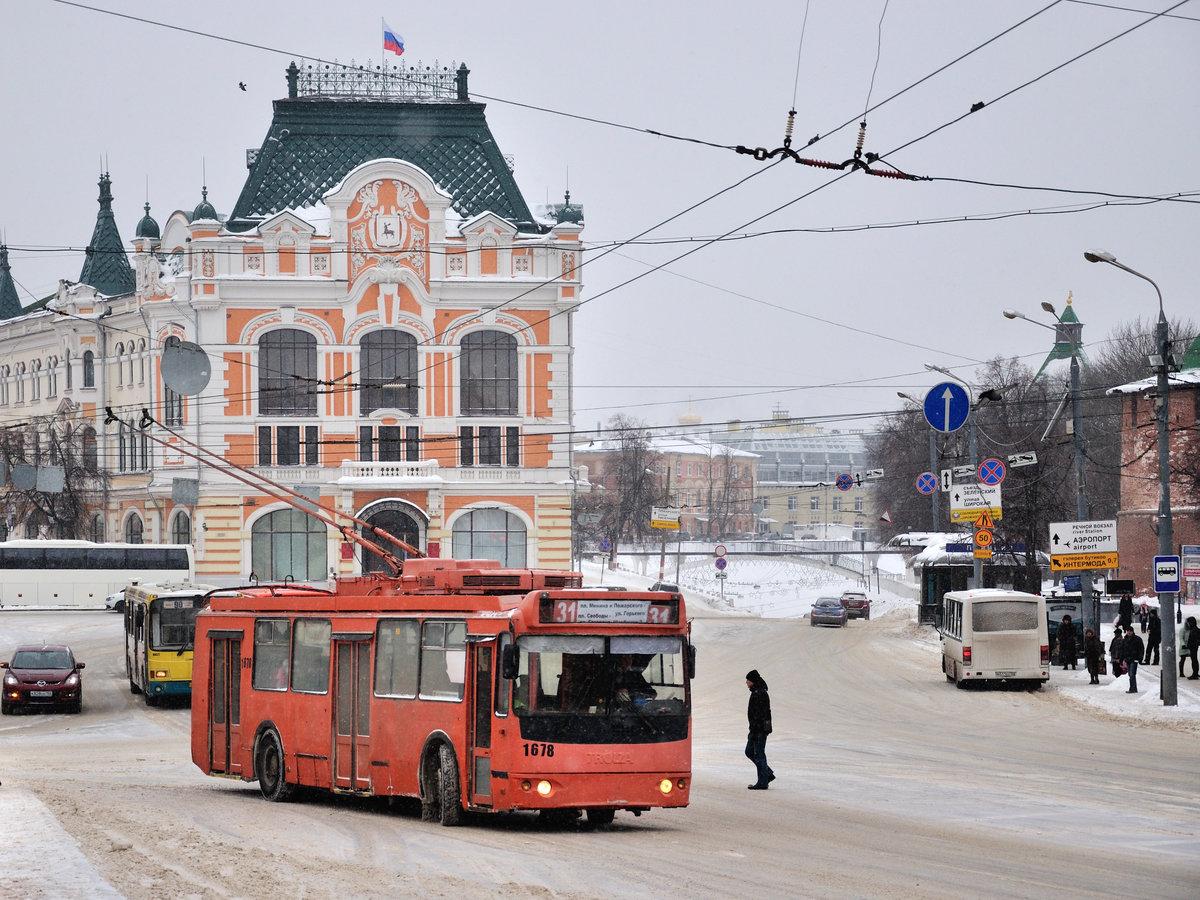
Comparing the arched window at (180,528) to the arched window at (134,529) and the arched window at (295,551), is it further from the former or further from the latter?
the arched window at (134,529)

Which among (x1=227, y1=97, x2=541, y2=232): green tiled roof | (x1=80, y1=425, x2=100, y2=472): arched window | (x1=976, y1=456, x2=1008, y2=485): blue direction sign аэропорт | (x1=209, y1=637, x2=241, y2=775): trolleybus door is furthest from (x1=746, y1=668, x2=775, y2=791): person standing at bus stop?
(x1=80, y1=425, x2=100, y2=472): arched window

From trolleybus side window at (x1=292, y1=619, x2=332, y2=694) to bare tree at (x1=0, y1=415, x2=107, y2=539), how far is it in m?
57.4

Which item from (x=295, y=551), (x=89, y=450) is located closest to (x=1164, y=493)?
(x=295, y=551)

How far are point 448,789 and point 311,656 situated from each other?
12.3ft

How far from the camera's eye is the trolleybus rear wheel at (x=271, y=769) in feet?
67.6

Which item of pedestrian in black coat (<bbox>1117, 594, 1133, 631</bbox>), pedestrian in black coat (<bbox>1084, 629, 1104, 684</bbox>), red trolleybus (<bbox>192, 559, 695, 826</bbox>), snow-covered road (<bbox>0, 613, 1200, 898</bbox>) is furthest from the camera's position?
pedestrian in black coat (<bbox>1084, 629, 1104, 684</bbox>)

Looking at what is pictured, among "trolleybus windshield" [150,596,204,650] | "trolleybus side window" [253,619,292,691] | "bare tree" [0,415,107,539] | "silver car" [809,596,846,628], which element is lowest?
"silver car" [809,596,846,628]

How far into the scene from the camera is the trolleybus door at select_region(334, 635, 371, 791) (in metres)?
18.8

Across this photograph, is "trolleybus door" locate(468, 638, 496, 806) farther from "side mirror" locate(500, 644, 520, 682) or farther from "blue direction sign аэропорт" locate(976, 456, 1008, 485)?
"blue direction sign аэропорт" locate(976, 456, 1008, 485)

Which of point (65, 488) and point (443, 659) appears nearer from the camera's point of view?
point (443, 659)

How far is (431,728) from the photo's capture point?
57.3 feet

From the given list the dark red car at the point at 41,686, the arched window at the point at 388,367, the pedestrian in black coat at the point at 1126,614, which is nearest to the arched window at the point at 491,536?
the arched window at the point at 388,367

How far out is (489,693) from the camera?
1659cm

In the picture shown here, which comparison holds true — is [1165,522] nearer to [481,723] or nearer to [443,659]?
[443,659]
